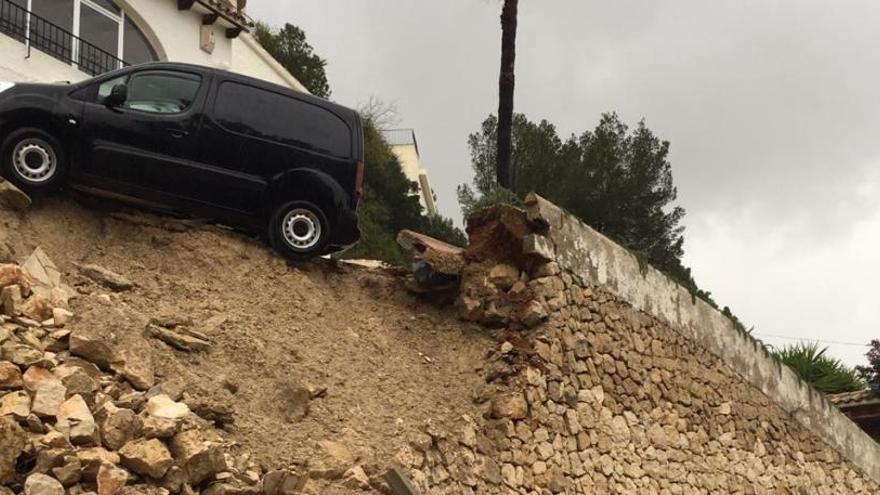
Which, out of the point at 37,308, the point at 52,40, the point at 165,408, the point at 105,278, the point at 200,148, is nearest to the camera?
the point at 165,408

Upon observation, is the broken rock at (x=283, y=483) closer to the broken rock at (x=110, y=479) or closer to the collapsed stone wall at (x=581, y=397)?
the broken rock at (x=110, y=479)

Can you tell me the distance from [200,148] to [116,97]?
2.92 ft

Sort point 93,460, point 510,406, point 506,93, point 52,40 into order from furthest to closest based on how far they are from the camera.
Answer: point 506,93 → point 52,40 → point 510,406 → point 93,460

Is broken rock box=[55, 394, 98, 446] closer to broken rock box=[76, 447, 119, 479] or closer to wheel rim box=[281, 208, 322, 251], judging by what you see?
broken rock box=[76, 447, 119, 479]

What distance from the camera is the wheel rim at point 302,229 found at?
34.3 ft

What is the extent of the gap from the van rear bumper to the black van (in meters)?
0.01

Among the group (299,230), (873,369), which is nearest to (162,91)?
(299,230)

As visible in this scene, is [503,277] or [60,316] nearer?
[60,316]

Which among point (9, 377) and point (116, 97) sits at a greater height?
point (116, 97)

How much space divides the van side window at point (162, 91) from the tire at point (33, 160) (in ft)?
2.76

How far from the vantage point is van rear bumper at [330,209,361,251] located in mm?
10617

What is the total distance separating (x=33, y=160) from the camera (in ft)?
31.0

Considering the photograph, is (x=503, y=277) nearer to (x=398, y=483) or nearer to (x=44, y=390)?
(x=398, y=483)

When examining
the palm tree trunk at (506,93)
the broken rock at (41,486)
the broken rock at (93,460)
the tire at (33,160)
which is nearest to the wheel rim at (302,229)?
the tire at (33,160)
